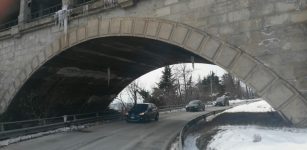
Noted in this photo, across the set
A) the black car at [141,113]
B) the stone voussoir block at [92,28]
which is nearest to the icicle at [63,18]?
the stone voussoir block at [92,28]

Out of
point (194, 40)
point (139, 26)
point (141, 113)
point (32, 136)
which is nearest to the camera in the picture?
point (194, 40)

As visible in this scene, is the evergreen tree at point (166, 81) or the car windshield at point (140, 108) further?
the evergreen tree at point (166, 81)

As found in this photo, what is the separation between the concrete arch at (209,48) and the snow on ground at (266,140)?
87cm

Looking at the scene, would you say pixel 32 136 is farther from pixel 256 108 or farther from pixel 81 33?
pixel 256 108

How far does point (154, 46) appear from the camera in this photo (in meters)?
21.4

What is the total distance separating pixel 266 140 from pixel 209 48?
492 cm

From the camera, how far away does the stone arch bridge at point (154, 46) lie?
12.3 m

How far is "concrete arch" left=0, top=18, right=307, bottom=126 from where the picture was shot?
12.1 metres

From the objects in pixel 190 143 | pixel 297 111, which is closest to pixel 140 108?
pixel 190 143

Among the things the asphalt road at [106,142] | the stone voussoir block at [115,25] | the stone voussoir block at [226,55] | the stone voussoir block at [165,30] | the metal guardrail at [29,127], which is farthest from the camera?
the metal guardrail at [29,127]

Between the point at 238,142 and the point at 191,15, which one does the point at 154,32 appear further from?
the point at 238,142

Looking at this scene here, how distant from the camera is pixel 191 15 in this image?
1502cm

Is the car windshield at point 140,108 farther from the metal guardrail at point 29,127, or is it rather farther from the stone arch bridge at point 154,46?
the stone arch bridge at point 154,46

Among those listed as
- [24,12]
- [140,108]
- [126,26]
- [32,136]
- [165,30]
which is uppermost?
[24,12]
